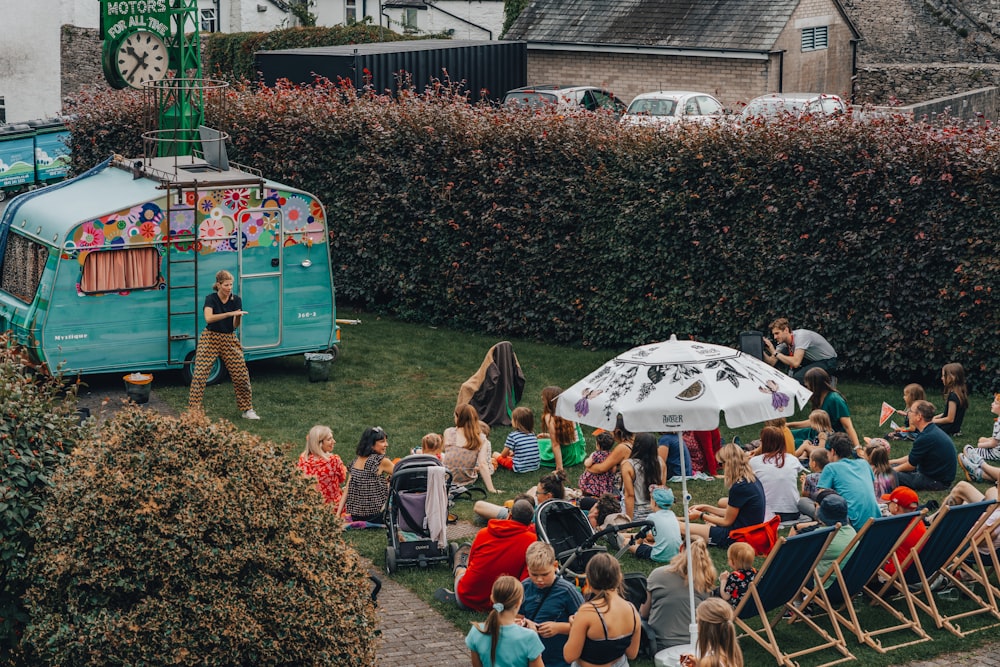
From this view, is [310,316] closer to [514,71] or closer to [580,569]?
[580,569]

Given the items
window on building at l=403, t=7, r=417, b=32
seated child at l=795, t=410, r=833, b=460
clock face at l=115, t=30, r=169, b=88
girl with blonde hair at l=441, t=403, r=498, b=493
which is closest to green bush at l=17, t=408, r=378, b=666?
girl with blonde hair at l=441, t=403, r=498, b=493

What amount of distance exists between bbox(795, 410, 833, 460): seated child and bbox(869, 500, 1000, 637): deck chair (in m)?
2.94

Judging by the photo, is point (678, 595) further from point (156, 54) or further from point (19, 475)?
point (156, 54)

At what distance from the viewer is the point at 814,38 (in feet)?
116

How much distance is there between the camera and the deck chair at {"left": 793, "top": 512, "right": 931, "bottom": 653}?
943 cm

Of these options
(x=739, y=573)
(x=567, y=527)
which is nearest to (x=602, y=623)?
(x=739, y=573)

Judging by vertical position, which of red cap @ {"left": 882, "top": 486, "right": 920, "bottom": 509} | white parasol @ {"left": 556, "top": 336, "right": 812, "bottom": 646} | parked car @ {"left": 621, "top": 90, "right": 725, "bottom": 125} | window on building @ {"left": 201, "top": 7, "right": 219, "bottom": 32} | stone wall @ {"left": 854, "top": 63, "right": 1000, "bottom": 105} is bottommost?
red cap @ {"left": 882, "top": 486, "right": 920, "bottom": 509}

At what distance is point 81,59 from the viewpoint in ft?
144

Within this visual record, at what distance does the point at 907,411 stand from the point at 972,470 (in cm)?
112

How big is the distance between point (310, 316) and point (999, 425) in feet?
29.0

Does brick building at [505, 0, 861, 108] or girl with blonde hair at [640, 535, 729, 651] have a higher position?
brick building at [505, 0, 861, 108]

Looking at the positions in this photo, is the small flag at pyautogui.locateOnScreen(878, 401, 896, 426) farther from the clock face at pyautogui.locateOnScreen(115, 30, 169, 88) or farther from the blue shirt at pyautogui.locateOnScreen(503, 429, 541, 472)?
the clock face at pyautogui.locateOnScreen(115, 30, 169, 88)

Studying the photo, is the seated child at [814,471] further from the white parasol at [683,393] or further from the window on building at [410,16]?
the window on building at [410,16]

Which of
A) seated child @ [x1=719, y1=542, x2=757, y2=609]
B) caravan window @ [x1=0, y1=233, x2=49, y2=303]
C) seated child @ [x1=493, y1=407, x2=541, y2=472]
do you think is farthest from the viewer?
caravan window @ [x1=0, y1=233, x2=49, y2=303]
